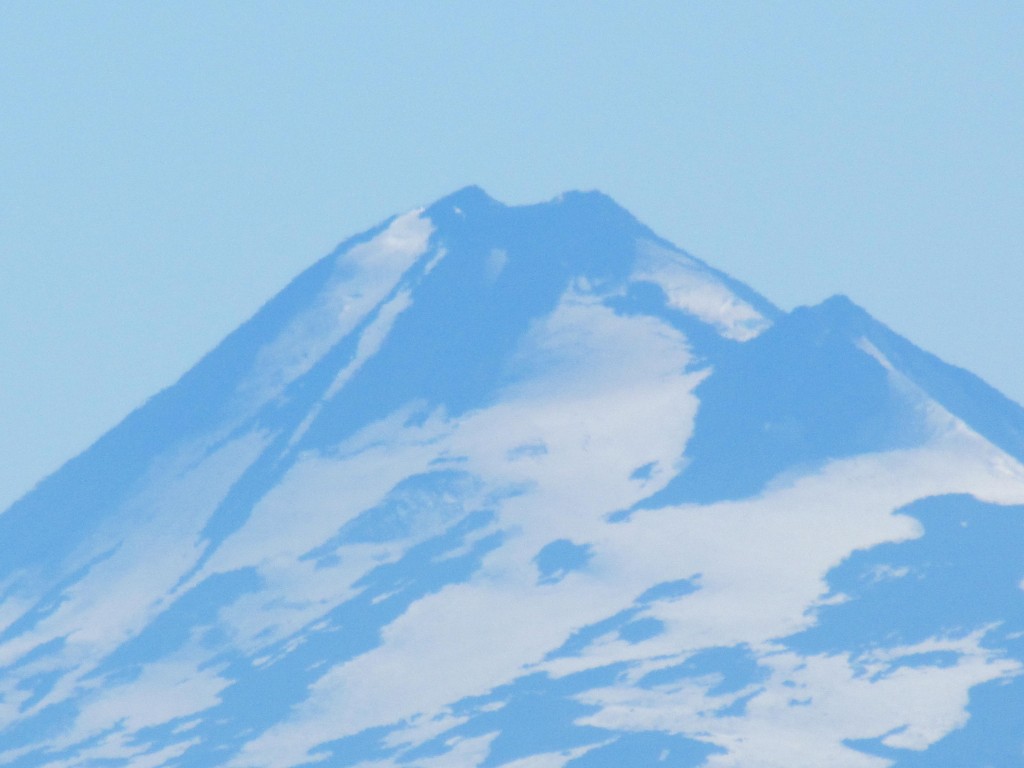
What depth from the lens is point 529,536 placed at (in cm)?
14438

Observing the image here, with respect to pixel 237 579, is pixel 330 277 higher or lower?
higher

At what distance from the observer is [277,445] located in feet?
513

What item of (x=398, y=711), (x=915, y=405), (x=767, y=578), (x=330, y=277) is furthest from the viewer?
(x=330, y=277)

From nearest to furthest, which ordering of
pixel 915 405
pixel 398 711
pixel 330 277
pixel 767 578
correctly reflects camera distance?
pixel 398 711 < pixel 767 578 < pixel 915 405 < pixel 330 277

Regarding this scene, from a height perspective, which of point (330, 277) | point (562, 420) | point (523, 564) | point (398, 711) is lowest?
point (398, 711)

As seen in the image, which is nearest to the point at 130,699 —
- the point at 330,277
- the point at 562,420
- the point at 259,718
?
the point at 259,718

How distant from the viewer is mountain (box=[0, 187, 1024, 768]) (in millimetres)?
128375

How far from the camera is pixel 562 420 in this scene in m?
153

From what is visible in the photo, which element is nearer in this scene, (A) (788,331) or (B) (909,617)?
(B) (909,617)

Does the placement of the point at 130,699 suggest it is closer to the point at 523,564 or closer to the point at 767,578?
the point at 523,564

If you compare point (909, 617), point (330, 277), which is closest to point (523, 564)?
point (909, 617)

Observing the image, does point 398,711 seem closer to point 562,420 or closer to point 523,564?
point 523,564

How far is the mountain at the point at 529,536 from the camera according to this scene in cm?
12838

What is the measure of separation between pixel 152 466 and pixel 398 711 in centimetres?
3391
